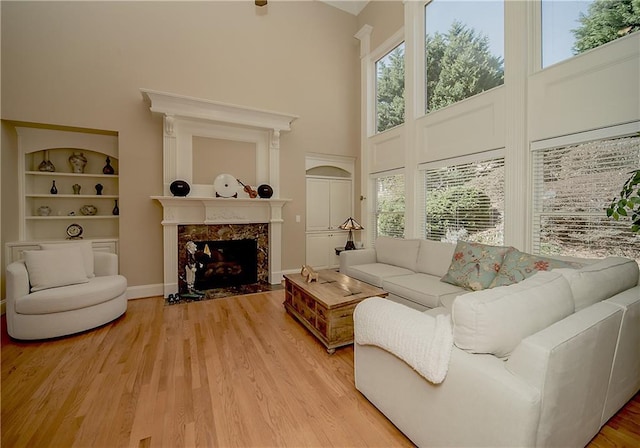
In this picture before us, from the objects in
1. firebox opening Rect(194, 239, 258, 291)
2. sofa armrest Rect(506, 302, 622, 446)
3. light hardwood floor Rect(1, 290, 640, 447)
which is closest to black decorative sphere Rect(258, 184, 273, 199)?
firebox opening Rect(194, 239, 258, 291)

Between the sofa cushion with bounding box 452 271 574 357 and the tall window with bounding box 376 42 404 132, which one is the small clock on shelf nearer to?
the sofa cushion with bounding box 452 271 574 357

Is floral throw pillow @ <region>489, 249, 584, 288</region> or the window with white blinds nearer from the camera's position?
floral throw pillow @ <region>489, 249, 584, 288</region>

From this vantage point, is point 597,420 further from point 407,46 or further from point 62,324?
point 407,46

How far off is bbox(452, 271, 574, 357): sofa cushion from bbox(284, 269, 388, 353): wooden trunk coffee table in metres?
1.27

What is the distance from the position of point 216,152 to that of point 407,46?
3.45m

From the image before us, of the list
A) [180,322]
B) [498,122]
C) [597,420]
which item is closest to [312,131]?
[498,122]

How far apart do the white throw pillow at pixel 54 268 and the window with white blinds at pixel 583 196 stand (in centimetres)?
487

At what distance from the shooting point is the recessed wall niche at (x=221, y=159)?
4320mm

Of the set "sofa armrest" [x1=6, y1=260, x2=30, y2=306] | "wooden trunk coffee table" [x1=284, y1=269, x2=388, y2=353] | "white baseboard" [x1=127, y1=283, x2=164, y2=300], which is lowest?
"white baseboard" [x1=127, y1=283, x2=164, y2=300]

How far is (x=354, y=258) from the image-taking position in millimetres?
3912

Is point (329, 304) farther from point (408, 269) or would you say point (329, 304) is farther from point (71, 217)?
point (71, 217)

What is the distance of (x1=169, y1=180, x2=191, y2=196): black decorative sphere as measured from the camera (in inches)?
157

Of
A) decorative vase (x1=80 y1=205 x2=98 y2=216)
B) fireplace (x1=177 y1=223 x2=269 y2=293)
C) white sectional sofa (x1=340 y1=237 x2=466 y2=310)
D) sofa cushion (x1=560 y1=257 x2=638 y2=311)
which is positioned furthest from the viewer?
fireplace (x1=177 y1=223 x2=269 y2=293)

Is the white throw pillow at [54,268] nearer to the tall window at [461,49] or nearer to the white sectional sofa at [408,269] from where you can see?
the white sectional sofa at [408,269]
